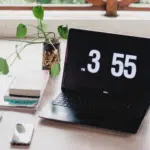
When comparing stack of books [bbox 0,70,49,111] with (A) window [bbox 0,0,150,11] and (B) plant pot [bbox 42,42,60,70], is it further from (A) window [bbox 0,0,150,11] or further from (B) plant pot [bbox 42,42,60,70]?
(A) window [bbox 0,0,150,11]

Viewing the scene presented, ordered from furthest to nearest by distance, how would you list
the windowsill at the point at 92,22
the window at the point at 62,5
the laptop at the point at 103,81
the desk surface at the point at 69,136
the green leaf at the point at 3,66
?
the window at the point at 62,5, the windowsill at the point at 92,22, the green leaf at the point at 3,66, the laptop at the point at 103,81, the desk surface at the point at 69,136

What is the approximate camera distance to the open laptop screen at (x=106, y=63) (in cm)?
126

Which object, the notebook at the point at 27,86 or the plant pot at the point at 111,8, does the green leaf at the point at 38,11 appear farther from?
the plant pot at the point at 111,8

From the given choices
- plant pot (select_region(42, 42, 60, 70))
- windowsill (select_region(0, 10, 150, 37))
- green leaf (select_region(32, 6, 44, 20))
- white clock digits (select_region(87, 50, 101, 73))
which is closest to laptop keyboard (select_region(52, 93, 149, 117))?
white clock digits (select_region(87, 50, 101, 73))

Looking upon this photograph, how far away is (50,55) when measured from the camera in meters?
1.51

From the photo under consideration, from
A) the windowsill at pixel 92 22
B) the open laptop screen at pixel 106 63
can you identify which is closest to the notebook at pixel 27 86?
the open laptop screen at pixel 106 63

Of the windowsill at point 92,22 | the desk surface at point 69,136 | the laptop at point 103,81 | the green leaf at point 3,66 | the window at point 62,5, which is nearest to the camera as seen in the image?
the desk surface at point 69,136

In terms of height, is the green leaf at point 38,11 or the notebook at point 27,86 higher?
the green leaf at point 38,11

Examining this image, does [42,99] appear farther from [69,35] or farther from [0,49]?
[0,49]

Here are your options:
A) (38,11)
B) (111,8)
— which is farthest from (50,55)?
(111,8)

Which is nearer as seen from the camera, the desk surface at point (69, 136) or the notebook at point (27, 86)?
the desk surface at point (69, 136)

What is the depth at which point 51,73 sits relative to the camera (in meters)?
1.50

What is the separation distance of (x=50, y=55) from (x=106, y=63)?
0.30 metres

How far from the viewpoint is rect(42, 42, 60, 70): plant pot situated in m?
1.50
